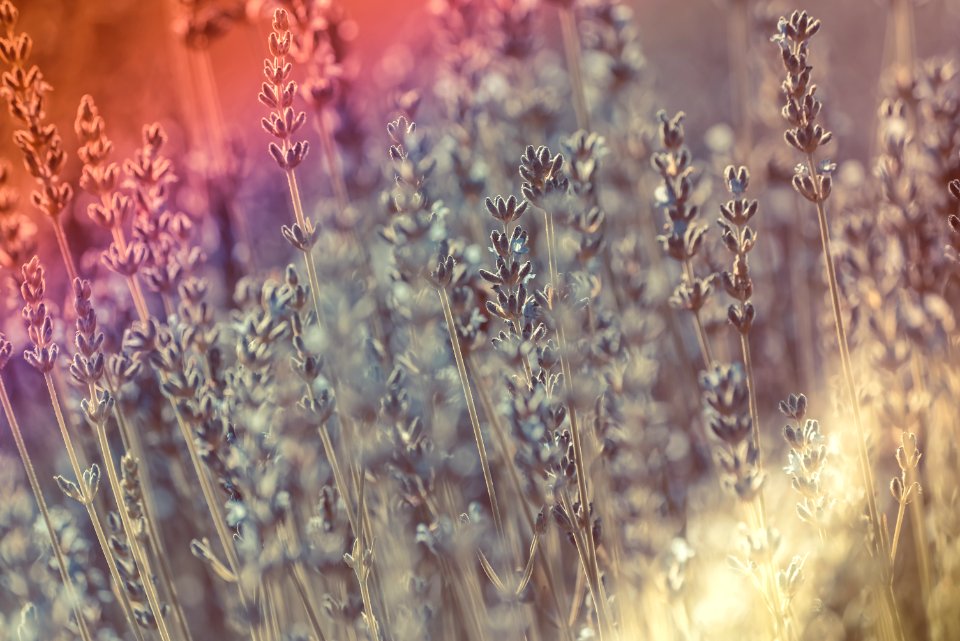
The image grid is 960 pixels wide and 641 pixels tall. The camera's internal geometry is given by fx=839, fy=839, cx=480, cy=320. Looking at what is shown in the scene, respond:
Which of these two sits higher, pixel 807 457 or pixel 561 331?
pixel 561 331

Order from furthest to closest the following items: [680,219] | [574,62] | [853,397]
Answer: [574,62] → [680,219] → [853,397]

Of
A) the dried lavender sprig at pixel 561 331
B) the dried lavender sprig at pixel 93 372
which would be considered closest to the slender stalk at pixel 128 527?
the dried lavender sprig at pixel 93 372

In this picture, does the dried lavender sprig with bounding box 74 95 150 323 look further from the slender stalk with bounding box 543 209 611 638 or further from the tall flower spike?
the slender stalk with bounding box 543 209 611 638

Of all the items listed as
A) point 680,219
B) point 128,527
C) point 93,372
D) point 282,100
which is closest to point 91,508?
point 128,527

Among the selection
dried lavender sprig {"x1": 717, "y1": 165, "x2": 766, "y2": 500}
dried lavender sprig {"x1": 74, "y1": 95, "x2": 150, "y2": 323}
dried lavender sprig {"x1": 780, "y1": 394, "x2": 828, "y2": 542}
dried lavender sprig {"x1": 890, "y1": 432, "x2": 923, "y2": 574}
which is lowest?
dried lavender sprig {"x1": 890, "y1": 432, "x2": 923, "y2": 574}

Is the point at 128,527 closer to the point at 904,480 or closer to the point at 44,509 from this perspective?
the point at 44,509

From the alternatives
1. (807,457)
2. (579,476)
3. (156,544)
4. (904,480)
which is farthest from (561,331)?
(156,544)

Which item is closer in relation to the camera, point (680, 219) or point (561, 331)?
point (561, 331)

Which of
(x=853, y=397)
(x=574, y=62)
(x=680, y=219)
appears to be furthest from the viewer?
(x=574, y=62)

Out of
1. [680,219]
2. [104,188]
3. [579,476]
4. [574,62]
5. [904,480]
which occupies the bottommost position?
[904,480]

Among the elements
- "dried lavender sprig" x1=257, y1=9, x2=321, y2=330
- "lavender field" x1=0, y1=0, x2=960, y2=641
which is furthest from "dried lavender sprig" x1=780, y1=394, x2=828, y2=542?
"dried lavender sprig" x1=257, y1=9, x2=321, y2=330

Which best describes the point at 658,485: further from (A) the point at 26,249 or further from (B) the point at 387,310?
(A) the point at 26,249

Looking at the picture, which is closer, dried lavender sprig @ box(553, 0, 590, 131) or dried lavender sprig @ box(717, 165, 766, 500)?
dried lavender sprig @ box(717, 165, 766, 500)

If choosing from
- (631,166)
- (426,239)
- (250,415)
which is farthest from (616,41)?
(250,415)
